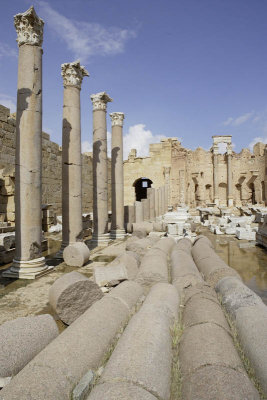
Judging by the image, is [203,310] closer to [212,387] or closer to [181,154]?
[212,387]

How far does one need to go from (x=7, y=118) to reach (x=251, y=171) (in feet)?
86.0

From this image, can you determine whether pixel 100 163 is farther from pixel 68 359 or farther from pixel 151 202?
pixel 68 359

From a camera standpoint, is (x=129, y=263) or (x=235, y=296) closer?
(x=235, y=296)

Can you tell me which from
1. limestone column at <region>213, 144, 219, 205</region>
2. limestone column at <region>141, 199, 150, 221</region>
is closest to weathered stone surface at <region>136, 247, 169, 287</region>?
limestone column at <region>141, 199, 150, 221</region>

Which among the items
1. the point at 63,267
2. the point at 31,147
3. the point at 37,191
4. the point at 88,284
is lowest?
the point at 63,267

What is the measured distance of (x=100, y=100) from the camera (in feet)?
36.3

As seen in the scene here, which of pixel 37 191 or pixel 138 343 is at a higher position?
pixel 37 191

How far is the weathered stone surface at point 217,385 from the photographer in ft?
6.16

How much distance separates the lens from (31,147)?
610cm

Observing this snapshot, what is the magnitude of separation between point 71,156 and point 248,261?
248 inches

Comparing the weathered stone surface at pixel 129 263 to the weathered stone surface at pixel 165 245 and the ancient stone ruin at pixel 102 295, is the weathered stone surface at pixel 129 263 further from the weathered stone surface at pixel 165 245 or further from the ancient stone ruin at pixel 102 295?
the weathered stone surface at pixel 165 245

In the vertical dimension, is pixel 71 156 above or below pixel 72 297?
above

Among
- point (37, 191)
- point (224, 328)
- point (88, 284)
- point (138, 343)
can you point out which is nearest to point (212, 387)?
point (138, 343)

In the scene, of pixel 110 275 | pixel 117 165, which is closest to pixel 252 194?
pixel 117 165
